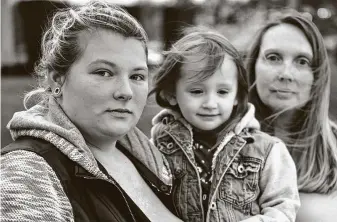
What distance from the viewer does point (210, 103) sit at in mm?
1681

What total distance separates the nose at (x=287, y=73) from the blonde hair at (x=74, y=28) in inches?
30.5

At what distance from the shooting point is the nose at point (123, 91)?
4.31 ft

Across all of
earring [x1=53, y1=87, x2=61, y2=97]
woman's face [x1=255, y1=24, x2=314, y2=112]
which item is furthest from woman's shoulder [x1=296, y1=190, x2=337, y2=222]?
earring [x1=53, y1=87, x2=61, y2=97]

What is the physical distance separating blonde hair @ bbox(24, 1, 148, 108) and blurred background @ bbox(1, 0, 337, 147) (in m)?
0.21

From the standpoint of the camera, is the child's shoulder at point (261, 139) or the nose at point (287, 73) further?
the nose at point (287, 73)

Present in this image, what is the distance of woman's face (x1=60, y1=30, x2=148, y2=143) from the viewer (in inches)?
51.2

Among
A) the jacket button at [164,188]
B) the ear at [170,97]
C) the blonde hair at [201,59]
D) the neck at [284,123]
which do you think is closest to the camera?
the jacket button at [164,188]

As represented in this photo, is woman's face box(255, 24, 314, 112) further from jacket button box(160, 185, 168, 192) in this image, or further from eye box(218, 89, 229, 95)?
jacket button box(160, 185, 168, 192)

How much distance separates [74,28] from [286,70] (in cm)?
99

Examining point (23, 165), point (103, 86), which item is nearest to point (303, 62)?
point (103, 86)

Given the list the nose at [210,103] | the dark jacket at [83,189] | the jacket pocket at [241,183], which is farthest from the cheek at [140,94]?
the jacket pocket at [241,183]

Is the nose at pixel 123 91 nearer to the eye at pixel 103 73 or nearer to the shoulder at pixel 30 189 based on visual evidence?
the eye at pixel 103 73

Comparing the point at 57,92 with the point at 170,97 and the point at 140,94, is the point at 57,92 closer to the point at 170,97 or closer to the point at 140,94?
the point at 140,94

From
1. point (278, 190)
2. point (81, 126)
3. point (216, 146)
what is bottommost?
point (278, 190)
